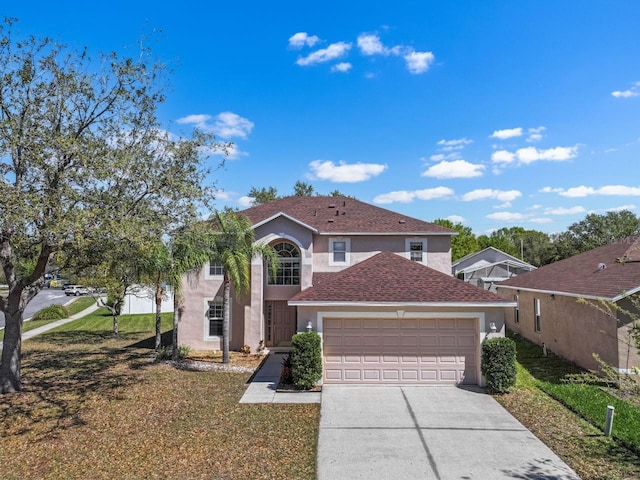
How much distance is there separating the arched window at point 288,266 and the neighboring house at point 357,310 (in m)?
0.05

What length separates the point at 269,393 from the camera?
1222 centimetres

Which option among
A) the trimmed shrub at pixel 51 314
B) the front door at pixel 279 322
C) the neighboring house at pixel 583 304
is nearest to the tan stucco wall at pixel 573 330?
the neighboring house at pixel 583 304

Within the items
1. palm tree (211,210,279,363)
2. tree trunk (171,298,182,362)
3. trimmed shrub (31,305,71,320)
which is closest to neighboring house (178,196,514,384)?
tree trunk (171,298,182,362)

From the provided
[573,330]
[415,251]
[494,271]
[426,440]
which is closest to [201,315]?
[415,251]

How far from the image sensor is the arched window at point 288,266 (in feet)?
62.4

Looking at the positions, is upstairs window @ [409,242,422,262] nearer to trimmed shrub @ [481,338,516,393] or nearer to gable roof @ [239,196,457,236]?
gable roof @ [239,196,457,236]

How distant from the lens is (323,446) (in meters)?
8.59

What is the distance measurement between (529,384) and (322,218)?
482 inches

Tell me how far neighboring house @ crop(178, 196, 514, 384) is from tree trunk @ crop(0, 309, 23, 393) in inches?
278

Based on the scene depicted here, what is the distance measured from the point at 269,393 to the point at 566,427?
7746 millimetres

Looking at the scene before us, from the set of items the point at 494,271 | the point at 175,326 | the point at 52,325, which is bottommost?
the point at 52,325

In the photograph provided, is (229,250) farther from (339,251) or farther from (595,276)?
(595,276)

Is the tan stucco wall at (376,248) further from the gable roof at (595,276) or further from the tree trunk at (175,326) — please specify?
the tree trunk at (175,326)

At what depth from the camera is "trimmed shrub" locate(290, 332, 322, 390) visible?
12367 millimetres
